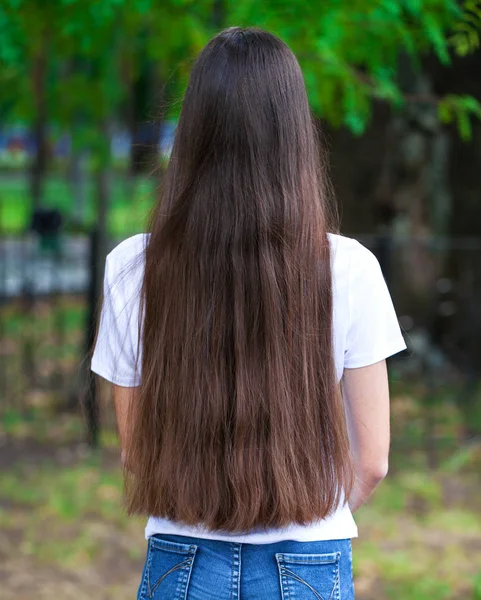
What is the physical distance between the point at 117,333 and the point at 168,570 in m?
0.46

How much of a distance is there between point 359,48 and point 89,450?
3172mm

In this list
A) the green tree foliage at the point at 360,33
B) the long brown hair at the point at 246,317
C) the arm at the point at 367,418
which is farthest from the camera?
the green tree foliage at the point at 360,33

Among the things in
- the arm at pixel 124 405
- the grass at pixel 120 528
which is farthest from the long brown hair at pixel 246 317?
the grass at pixel 120 528

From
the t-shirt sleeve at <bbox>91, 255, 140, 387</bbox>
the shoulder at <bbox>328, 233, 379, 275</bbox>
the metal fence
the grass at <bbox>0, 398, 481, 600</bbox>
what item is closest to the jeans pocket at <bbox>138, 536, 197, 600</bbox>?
the t-shirt sleeve at <bbox>91, 255, 140, 387</bbox>

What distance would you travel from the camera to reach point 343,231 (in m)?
7.88

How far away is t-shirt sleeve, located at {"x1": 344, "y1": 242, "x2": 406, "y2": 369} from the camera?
157 cm

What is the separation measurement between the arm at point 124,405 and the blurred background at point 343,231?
1.16ft

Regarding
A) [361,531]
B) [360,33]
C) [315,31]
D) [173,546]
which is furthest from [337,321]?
[361,531]

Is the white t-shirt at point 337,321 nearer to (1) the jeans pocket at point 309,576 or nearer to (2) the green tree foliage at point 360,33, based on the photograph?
(1) the jeans pocket at point 309,576

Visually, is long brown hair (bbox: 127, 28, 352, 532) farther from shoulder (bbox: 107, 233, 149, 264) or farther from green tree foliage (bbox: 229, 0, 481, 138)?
green tree foliage (bbox: 229, 0, 481, 138)

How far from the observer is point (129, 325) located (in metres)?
1.66

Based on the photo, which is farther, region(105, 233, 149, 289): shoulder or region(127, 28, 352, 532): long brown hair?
region(105, 233, 149, 289): shoulder

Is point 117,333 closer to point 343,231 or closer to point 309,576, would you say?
point 309,576

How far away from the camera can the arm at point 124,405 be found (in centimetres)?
172
